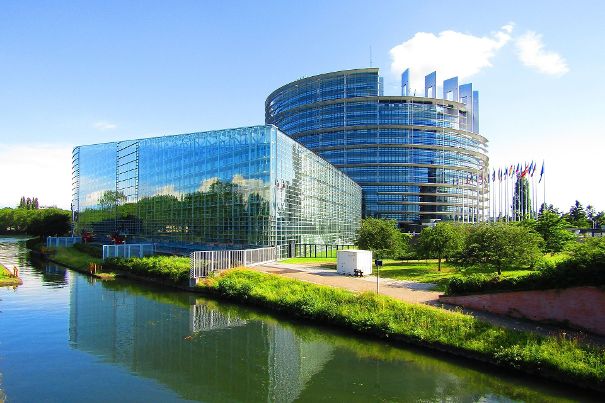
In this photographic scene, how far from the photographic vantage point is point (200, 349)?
2150cm

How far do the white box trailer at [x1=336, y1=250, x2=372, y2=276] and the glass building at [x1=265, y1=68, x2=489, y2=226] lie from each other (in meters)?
83.3

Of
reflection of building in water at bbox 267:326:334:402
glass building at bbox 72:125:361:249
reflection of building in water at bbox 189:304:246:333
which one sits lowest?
reflection of building in water at bbox 267:326:334:402

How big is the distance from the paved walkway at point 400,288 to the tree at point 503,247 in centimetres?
444

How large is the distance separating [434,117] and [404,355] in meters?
111

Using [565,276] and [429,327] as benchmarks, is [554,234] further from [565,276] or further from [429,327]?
[429,327]

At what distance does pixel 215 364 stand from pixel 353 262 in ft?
62.0

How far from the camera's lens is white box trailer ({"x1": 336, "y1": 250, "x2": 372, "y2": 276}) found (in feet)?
119

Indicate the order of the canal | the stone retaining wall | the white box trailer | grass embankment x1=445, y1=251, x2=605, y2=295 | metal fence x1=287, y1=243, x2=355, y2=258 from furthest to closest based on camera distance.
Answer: metal fence x1=287, y1=243, x2=355, y2=258 < the white box trailer < grass embankment x1=445, y1=251, x2=605, y2=295 < the stone retaining wall < the canal

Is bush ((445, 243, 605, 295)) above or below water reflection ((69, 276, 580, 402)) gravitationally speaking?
above

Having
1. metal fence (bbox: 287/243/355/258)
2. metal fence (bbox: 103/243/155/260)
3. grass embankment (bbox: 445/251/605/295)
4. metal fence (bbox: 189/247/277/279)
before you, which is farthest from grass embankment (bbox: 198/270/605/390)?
metal fence (bbox: 103/243/155/260)

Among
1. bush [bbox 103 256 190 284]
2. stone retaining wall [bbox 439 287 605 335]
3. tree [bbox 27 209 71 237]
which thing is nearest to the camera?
stone retaining wall [bbox 439 287 605 335]

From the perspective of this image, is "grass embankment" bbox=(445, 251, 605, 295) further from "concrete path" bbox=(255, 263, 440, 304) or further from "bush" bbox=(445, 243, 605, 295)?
"concrete path" bbox=(255, 263, 440, 304)

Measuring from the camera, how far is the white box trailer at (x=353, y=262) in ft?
119

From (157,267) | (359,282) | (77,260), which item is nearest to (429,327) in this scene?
(359,282)
